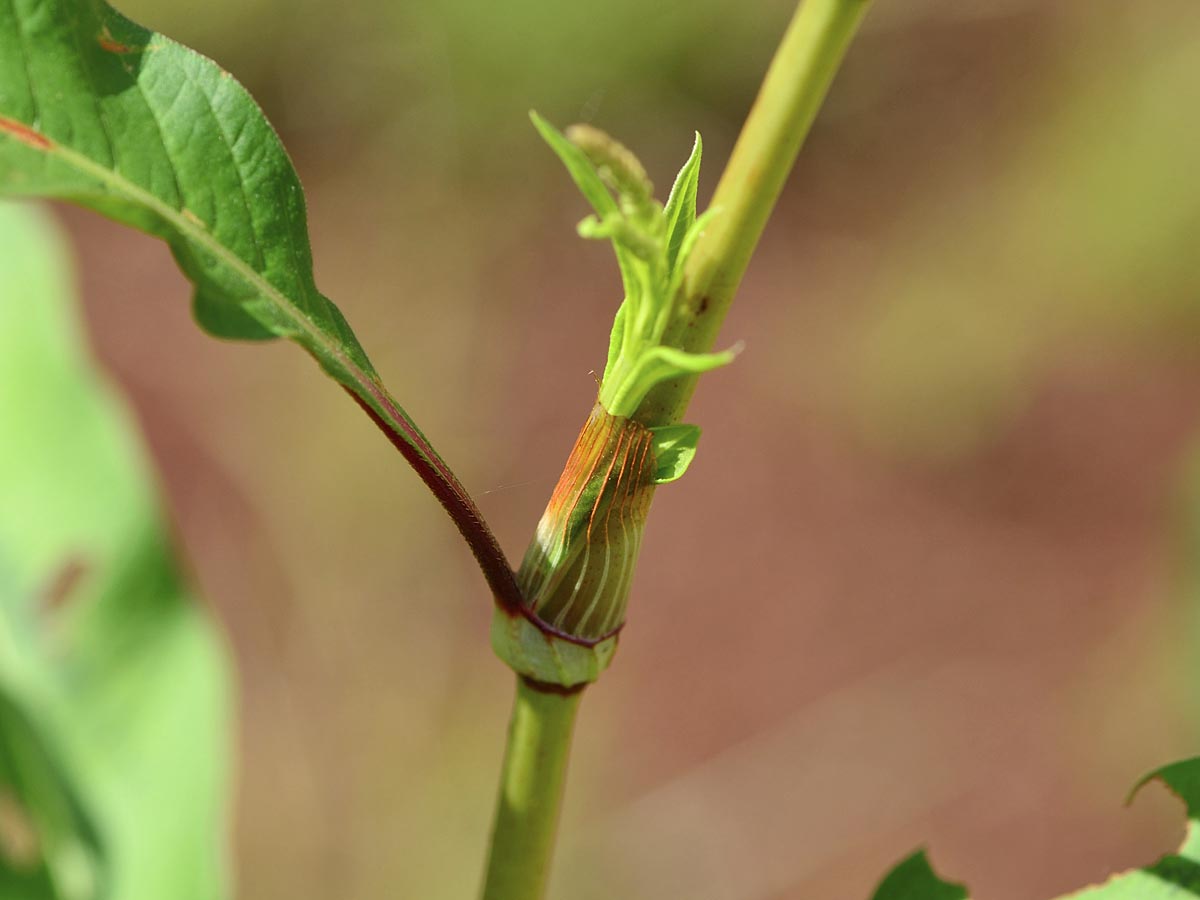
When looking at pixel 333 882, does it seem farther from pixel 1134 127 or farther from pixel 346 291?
pixel 1134 127

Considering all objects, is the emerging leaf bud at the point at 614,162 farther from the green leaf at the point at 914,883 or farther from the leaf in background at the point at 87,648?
the leaf in background at the point at 87,648

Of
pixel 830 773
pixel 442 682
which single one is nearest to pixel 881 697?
pixel 830 773

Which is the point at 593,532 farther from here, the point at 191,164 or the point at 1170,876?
the point at 1170,876

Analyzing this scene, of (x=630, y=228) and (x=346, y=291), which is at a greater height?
(x=630, y=228)

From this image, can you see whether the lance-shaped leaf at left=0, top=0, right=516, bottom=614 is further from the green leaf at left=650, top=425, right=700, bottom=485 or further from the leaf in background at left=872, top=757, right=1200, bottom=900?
the leaf in background at left=872, top=757, right=1200, bottom=900

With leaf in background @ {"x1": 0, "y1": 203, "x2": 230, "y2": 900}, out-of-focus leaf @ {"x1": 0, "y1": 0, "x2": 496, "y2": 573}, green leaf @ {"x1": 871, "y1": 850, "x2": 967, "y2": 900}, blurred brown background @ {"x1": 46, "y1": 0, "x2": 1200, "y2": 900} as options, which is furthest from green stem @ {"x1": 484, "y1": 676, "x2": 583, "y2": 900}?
blurred brown background @ {"x1": 46, "y1": 0, "x2": 1200, "y2": 900}
